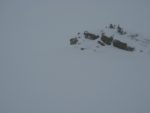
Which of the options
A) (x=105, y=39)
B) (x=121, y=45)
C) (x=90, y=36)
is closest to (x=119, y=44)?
(x=121, y=45)

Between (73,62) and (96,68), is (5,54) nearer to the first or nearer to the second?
(73,62)

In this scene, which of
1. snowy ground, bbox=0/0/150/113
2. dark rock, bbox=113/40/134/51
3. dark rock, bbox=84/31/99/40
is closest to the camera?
snowy ground, bbox=0/0/150/113

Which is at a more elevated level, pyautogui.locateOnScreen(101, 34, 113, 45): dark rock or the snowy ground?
pyautogui.locateOnScreen(101, 34, 113, 45): dark rock

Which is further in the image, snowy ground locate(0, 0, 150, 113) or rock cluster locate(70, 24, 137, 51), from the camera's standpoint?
rock cluster locate(70, 24, 137, 51)

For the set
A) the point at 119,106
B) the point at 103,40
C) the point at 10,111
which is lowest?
the point at 10,111

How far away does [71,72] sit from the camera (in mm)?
17656

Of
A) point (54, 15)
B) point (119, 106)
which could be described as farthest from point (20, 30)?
point (119, 106)

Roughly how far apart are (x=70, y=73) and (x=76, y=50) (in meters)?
3.40

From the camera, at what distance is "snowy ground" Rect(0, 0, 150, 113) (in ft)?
47.8

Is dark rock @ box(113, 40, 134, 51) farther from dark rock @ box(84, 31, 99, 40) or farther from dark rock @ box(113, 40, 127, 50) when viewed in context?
dark rock @ box(84, 31, 99, 40)

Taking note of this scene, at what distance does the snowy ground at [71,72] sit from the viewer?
574 inches

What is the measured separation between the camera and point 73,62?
62.0ft

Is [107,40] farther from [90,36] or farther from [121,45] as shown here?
[90,36]

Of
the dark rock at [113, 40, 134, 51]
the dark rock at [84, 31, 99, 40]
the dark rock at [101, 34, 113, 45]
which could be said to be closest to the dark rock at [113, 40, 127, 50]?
the dark rock at [113, 40, 134, 51]
